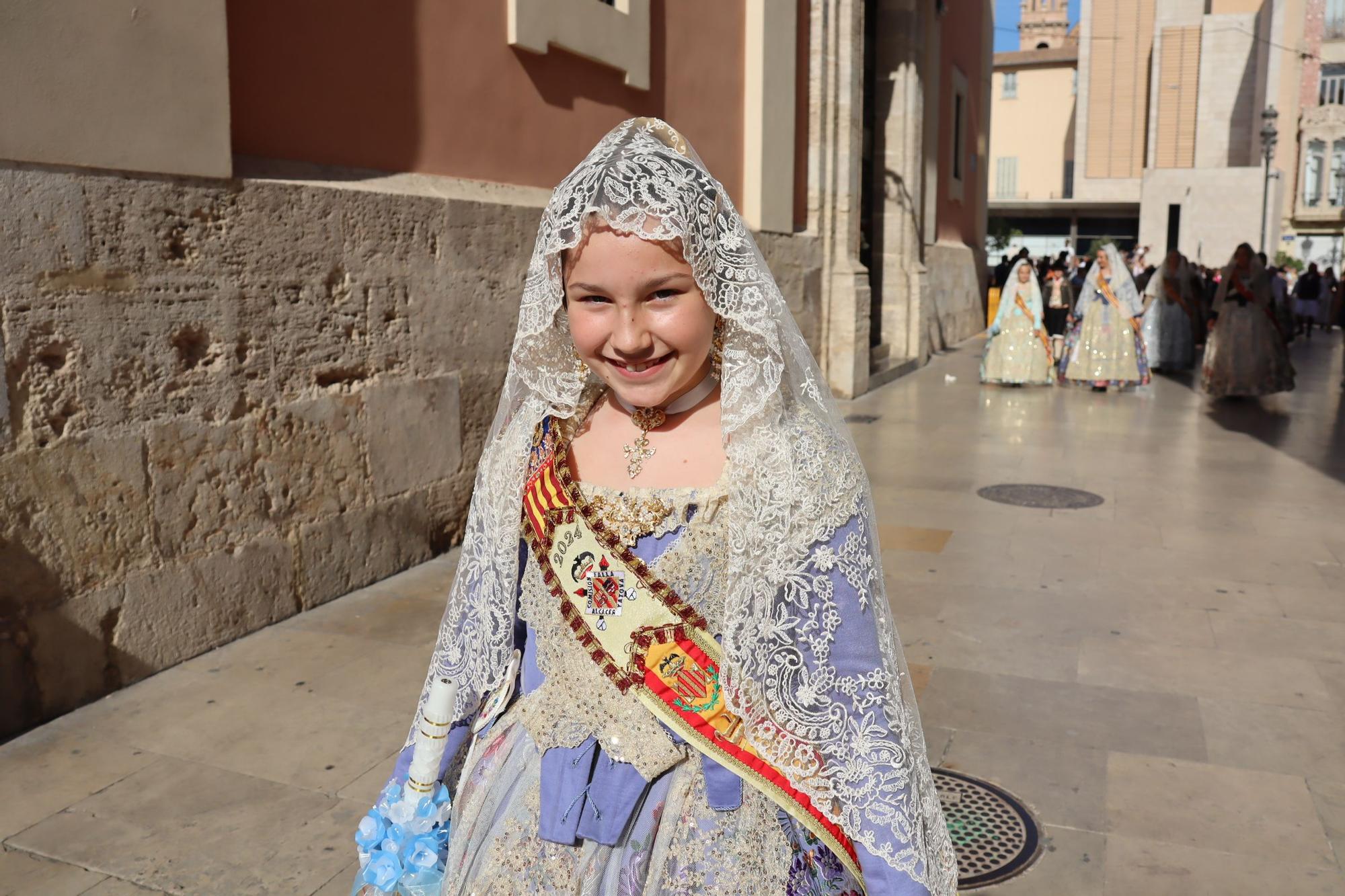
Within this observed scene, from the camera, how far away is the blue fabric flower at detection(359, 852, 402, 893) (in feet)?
5.42

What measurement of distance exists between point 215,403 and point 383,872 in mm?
3239

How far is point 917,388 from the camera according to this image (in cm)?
1380

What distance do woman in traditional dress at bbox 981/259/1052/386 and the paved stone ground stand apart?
688 cm

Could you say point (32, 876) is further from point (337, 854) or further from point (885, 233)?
point (885, 233)

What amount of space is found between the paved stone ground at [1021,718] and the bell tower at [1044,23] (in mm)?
71196

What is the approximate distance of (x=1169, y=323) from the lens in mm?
15820

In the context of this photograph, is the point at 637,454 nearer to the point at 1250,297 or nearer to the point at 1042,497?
the point at 1042,497

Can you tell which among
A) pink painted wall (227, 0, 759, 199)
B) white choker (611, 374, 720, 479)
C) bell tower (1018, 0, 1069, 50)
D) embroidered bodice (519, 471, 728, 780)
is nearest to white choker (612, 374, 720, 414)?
white choker (611, 374, 720, 479)

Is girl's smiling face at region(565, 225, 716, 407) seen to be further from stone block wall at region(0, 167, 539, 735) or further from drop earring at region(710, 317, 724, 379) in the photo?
stone block wall at region(0, 167, 539, 735)

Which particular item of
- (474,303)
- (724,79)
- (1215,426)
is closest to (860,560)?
(474,303)

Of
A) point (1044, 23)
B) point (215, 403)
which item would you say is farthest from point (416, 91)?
point (1044, 23)

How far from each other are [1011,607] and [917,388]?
8.92m

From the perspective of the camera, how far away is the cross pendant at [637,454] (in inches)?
65.5

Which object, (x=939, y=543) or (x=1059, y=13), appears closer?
(x=939, y=543)
